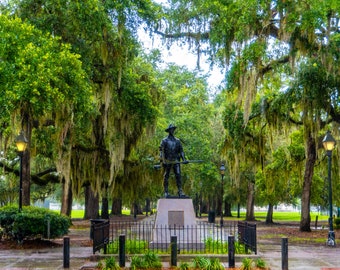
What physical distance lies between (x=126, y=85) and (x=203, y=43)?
4.10m

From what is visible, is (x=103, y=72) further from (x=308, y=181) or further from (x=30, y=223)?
(x=308, y=181)

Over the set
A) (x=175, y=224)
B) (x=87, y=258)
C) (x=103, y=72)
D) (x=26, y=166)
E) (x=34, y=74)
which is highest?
(x=103, y=72)

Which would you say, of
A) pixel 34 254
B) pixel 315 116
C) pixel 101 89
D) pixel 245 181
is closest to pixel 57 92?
pixel 34 254

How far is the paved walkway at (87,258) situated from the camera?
12562mm

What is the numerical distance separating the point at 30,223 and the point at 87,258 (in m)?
4.11

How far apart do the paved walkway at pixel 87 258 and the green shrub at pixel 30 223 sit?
2.62 ft

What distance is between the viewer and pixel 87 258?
46.3 feet

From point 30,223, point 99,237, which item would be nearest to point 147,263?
point 99,237

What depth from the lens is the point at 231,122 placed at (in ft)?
86.8

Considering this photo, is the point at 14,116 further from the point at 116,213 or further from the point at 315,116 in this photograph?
the point at 116,213

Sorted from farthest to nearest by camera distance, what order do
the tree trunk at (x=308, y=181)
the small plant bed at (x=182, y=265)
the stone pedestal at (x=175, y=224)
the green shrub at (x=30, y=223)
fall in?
1. the tree trunk at (x=308, y=181)
2. the green shrub at (x=30, y=223)
3. the stone pedestal at (x=175, y=224)
4. the small plant bed at (x=182, y=265)

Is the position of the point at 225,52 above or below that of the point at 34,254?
above

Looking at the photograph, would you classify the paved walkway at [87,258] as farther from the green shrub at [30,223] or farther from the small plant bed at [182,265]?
the green shrub at [30,223]

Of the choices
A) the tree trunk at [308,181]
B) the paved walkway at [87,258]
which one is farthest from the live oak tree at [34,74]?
the tree trunk at [308,181]
